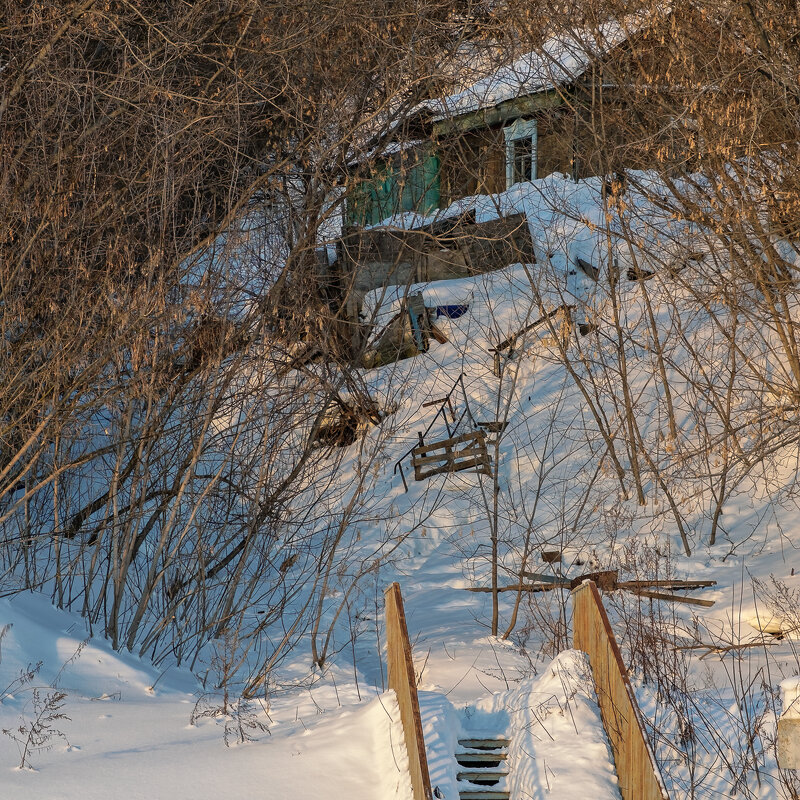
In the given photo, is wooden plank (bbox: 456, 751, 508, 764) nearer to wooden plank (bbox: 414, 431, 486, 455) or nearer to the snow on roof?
wooden plank (bbox: 414, 431, 486, 455)

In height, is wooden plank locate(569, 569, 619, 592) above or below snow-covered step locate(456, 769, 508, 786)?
above

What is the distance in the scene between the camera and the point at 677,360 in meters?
15.8

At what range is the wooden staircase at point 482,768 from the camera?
5.85m

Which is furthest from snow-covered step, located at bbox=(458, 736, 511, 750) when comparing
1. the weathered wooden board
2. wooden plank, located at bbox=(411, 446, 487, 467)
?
wooden plank, located at bbox=(411, 446, 487, 467)

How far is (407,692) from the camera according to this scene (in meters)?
5.57

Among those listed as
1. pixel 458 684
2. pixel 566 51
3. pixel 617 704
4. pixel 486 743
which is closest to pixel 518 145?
pixel 566 51

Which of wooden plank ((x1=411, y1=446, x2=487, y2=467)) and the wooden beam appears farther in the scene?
the wooden beam

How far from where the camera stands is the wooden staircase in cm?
585

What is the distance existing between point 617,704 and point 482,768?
4.05 feet

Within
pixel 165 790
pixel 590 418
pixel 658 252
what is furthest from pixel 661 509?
pixel 165 790

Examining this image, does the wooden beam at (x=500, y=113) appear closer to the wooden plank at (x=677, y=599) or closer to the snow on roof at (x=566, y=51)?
the snow on roof at (x=566, y=51)

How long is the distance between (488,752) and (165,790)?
2.22 metres

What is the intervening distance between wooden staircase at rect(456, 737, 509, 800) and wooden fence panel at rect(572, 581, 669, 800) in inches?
30.4

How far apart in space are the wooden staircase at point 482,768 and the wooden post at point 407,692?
0.54 m
